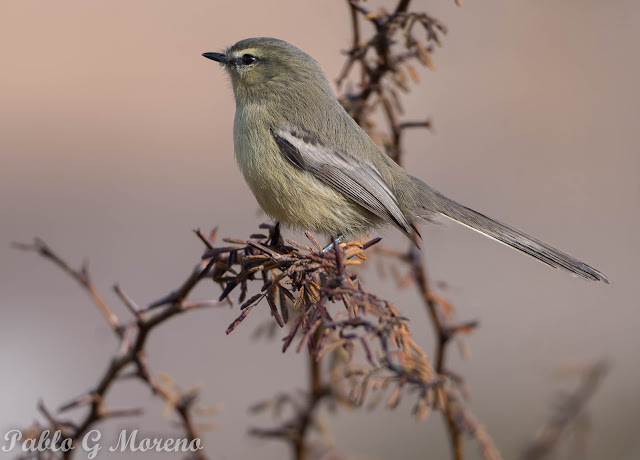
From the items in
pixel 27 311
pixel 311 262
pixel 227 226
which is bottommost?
pixel 27 311

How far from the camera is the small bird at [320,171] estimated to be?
3.71 m

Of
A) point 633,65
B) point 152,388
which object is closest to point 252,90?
point 152,388

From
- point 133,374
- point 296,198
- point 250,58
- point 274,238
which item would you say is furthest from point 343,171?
point 133,374

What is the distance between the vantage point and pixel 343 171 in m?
3.86

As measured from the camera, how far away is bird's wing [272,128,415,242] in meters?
3.79

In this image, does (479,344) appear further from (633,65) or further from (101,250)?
(101,250)

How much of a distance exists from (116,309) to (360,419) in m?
2.70

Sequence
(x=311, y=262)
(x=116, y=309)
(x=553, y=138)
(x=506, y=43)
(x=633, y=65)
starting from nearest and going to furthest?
(x=311, y=262) → (x=116, y=309) → (x=633, y=65) → (x=553, y=138) → (x=506, y=43)

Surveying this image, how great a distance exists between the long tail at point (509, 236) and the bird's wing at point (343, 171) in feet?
0.83

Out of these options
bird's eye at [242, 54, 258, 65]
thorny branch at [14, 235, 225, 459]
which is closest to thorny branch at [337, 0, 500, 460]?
thorny branch at [14, 235, 225, 459]

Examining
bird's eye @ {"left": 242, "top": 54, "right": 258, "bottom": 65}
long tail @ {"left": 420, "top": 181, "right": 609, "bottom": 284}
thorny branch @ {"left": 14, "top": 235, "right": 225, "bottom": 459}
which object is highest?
bird's eye @ {"left": 242, "top": 54, "right": 258, "bottom": 65}

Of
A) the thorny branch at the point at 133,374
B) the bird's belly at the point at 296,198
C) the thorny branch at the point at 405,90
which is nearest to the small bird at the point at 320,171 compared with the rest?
the bird's belly at the point at 296,198

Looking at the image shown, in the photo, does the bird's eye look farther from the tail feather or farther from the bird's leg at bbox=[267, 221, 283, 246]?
the bird's leg at bbox=[267, 221, 283, 246]

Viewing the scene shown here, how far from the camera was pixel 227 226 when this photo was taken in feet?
33.1
